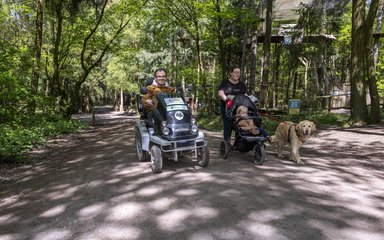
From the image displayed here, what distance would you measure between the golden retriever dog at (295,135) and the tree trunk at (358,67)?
23.0ft

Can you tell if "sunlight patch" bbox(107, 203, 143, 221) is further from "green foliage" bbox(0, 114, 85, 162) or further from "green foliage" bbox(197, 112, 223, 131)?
"green foliage" bbox(197, 112, 223, 131)

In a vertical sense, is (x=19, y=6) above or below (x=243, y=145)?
above

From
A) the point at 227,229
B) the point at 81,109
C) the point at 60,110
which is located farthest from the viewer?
the point at 81,109

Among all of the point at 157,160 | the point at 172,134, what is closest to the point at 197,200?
the point at 157,160

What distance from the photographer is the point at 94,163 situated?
7.76m

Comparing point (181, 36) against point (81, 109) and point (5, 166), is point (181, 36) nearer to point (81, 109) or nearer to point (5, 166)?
point (5, 166)

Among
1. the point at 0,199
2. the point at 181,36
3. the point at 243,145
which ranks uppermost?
the point at 181,36

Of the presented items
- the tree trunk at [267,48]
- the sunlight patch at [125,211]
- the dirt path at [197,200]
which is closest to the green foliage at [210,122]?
the tree trunk at [267,48]

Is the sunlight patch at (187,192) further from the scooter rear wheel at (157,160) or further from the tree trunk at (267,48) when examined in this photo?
the tree trunk at (267,48)

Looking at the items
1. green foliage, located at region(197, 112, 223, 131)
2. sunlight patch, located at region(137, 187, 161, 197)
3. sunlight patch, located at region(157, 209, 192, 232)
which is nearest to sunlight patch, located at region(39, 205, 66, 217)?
sunlight patch, located at region(137, 187, 161, 197)

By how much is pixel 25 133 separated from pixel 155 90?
272 inches

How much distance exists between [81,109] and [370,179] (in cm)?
4821

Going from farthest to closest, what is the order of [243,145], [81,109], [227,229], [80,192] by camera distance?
[81,109] < [243,145] < [80,192] < [227,229]

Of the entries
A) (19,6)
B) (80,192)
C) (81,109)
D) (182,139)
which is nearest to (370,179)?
(182,139)
